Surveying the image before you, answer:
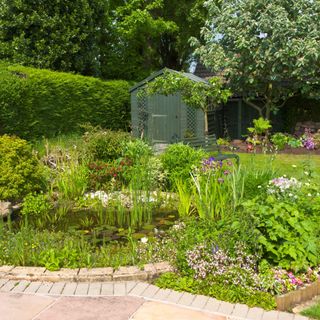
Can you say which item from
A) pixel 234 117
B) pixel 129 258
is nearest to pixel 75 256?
pixel 129 258

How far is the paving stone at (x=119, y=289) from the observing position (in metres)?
3.84

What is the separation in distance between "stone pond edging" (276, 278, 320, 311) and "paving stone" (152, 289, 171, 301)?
93cm

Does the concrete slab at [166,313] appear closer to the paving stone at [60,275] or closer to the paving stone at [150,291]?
the paving stone at [150,291]

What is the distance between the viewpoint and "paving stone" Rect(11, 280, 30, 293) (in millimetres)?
3914

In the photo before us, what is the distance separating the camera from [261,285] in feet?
12.5

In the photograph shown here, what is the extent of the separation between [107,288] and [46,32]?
1474cm

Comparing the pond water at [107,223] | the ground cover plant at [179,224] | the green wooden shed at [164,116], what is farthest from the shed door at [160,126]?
the pond water at [107,223]

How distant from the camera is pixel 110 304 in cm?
364

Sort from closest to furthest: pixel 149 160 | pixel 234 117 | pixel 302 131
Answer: pixel 149 160
pixel 302 131
pixel 234 117

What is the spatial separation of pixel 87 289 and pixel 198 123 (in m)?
13.6

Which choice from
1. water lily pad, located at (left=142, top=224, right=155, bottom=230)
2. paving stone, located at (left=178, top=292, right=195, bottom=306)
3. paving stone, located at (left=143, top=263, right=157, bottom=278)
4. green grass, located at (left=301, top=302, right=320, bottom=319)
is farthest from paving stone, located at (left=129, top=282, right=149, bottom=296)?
water lily pad, located at (left=142, top=224, right=155, bottom=230)

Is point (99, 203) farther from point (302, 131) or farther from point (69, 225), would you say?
point (302, 131)

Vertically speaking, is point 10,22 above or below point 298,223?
above

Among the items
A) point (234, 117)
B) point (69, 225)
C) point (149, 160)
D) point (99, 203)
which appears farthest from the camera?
point (234, 117)
